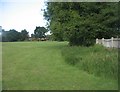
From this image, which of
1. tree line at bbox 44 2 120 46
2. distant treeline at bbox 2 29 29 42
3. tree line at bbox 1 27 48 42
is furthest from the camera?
tree line at bbox 44 2 120 46

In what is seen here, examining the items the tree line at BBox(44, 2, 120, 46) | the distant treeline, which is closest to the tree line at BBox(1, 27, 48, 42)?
the distant treeline

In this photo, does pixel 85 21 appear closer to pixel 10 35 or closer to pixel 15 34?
pixel 10 35

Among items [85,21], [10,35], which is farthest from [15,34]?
[85,21]

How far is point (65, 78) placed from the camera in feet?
36.9

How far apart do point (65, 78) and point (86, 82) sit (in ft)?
3.66

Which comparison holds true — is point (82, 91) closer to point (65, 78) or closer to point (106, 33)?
point (65, 78)

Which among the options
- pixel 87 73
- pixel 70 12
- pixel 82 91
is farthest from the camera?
pixel 70 12

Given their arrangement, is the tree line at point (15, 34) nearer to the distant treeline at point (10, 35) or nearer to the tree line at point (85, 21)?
the distant treeline at point (10, 35)

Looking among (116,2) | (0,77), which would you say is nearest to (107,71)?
(0,77)

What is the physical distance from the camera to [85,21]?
30.8 m

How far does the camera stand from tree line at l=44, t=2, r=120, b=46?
1210 inches

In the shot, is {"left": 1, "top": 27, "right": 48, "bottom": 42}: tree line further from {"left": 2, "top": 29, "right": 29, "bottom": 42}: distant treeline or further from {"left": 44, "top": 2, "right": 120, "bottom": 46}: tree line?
{"left": 44, "top": 2, "right": 120, "bottom": 46}: tree line

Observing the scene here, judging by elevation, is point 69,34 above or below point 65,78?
above

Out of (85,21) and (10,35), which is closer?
(10,35)
